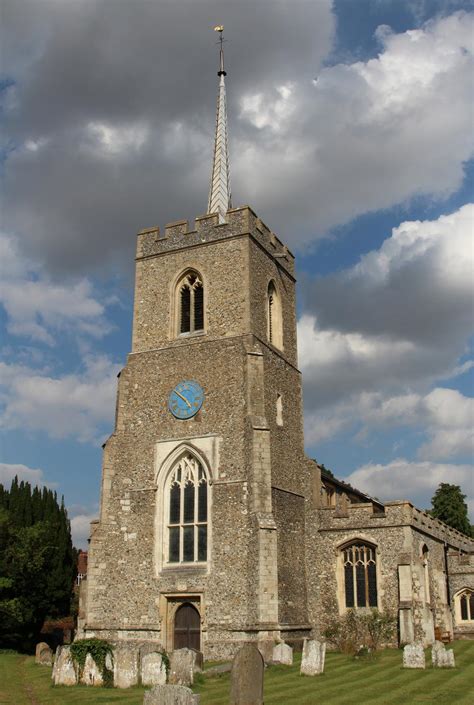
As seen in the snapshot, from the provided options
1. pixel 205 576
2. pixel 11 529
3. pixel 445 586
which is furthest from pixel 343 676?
pixel 11 529

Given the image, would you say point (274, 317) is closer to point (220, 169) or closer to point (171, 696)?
point (220, 169)

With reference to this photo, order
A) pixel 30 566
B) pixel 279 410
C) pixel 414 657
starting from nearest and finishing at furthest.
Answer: pixel 414 657
pixel 279 410
pixel 30 566

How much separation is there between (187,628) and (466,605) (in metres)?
13.6

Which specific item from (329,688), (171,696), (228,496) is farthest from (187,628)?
(171,696)

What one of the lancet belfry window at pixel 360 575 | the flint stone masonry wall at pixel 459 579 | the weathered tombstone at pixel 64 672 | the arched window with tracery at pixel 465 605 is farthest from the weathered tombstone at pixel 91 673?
the arched window with tracery at pixel 465 605

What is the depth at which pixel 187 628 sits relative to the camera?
21.8 meters

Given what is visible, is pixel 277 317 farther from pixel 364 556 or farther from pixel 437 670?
pixel 437 670

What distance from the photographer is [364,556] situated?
23.8 m

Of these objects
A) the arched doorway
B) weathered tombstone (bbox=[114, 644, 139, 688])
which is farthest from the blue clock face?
weathered tombstone (bbox=[114, 644, 139, 688])

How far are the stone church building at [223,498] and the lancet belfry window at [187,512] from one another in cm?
4

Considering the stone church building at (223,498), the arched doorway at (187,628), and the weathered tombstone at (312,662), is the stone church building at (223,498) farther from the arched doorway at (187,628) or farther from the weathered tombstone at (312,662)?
the weathered tombstone at (312,662)

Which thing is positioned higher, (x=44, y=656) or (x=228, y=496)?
(x=228, y=496)

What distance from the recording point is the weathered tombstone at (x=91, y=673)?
50.7ft

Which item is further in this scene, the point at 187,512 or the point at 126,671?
the point at 187,512
